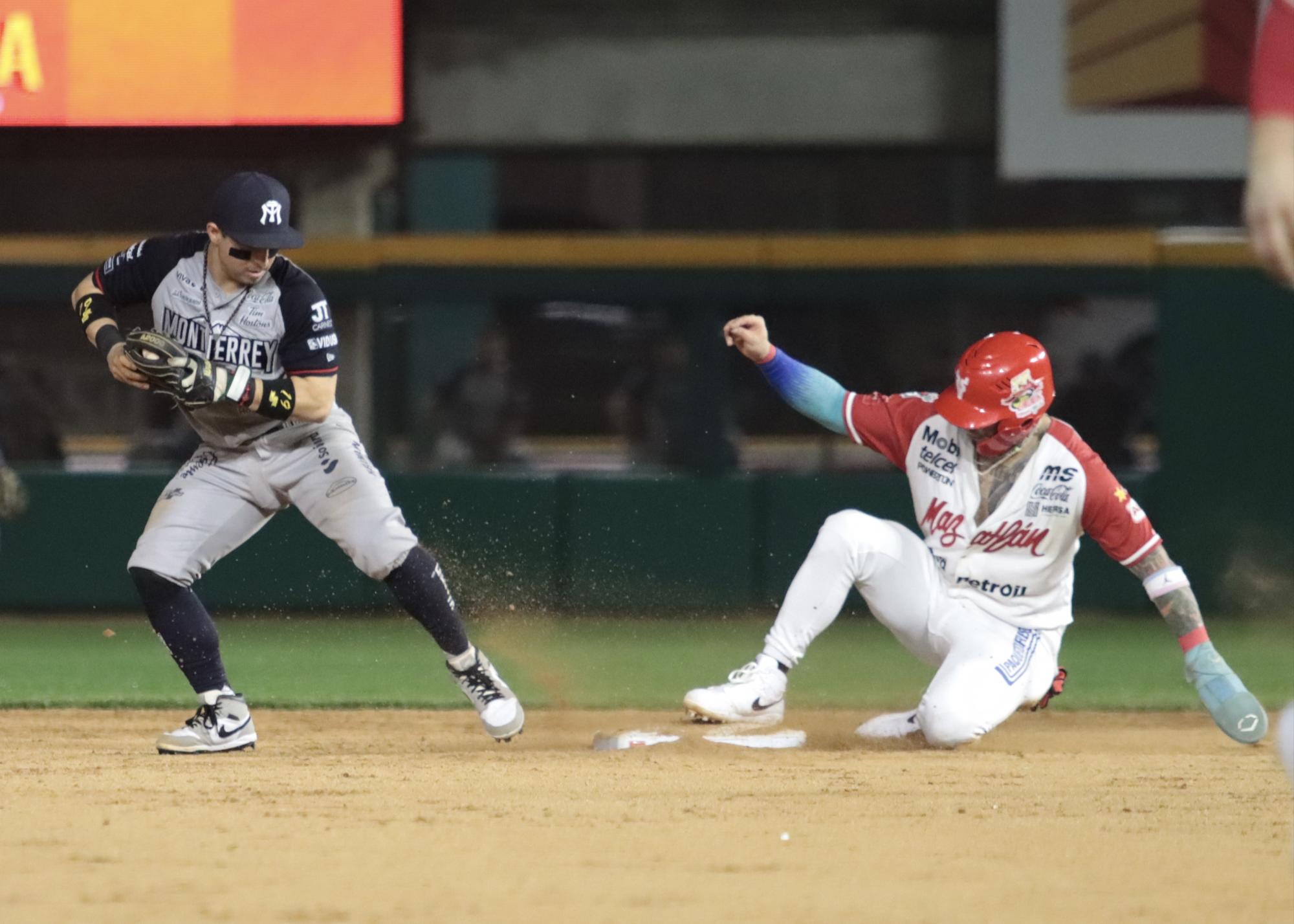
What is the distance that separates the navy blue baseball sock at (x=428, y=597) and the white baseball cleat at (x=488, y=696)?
61 mm

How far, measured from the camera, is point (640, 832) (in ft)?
13.3

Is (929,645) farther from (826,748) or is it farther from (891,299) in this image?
(891,299)

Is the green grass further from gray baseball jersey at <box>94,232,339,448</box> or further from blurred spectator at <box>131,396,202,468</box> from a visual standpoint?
gray baseball jersey at <box>94,232,339,448</box>

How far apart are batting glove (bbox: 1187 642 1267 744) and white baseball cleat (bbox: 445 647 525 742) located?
2040 mm

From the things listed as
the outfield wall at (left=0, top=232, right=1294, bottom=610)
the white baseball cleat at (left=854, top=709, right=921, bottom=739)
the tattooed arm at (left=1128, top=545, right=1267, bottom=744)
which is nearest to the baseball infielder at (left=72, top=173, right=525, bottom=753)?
the white baseball cleat at (left=854, top=709, right=921, bottom=739)

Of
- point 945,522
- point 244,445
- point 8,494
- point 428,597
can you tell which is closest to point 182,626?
point 244,445

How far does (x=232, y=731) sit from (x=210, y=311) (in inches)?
49.5

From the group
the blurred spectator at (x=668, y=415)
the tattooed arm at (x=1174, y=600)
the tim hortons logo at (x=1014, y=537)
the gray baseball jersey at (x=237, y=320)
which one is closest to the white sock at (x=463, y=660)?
the gray baseball jersey at (x=237, y=320)

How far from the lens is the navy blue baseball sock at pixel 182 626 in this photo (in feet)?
16.9

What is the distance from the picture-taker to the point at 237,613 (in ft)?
31.7

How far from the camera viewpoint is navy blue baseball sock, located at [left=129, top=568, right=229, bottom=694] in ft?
16.9

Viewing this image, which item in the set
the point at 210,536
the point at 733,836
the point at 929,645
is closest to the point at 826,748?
the point at 929,645

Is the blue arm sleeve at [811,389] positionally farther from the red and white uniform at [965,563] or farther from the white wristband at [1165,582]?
the white wristband at [1165,582]

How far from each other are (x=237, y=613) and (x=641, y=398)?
288cm
